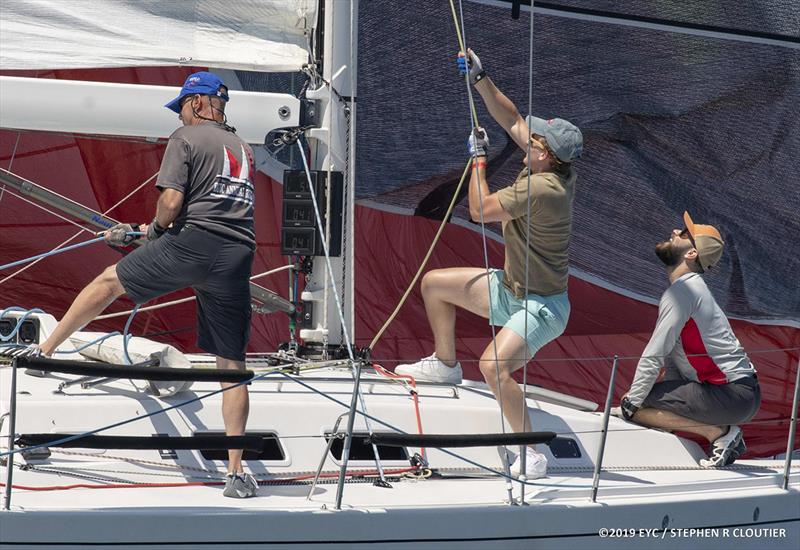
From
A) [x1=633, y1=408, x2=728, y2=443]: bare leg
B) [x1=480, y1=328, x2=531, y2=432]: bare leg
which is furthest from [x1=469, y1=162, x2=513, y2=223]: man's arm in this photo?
[x1=633, y1=408, x2=728, y2=443]: bare leg

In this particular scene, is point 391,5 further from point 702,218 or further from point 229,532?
point 229,532

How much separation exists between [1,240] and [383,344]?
1703mm

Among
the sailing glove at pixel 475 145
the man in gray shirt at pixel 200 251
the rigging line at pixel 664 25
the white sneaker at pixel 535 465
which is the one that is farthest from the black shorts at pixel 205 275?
the rigging line at pixel 664 25

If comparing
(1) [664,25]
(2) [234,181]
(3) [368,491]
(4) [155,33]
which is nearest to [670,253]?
(1) [664,25]

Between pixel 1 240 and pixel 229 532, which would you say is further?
pixel 1 240

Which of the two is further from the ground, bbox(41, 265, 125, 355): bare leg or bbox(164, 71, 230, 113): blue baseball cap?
bbox(164, 71, 230, 113): blue baseball cap

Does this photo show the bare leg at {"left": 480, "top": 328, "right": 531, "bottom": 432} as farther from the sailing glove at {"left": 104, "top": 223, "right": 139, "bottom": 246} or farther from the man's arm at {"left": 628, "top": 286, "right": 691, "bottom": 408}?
the sailing glove at {"left": 104, "top": 223, "right": 139, "bottom": 246}

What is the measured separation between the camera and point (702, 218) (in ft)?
15.2

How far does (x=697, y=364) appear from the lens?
3.80m

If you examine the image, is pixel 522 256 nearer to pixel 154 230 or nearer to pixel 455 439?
pixel 455 439

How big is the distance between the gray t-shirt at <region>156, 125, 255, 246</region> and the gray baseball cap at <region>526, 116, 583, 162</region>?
852 millimetres

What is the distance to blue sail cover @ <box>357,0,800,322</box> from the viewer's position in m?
4.53

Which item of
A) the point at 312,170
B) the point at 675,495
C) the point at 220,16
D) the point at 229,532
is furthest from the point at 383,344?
the point at 229,532

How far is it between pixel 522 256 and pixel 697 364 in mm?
681
